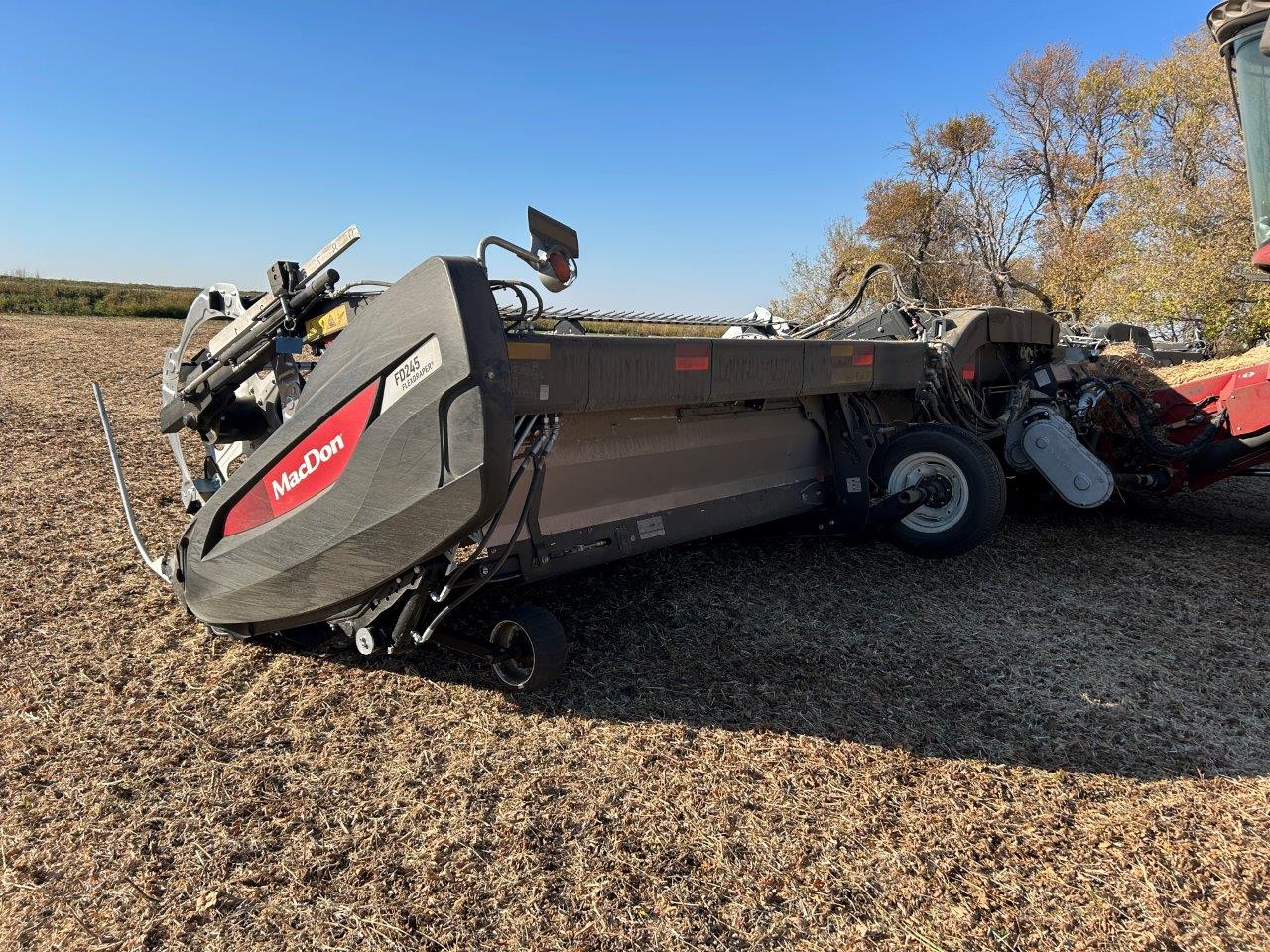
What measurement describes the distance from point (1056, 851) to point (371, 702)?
2.25m

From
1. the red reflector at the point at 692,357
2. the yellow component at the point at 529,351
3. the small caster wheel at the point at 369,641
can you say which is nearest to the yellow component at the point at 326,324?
the yellow component at the point at 529,351

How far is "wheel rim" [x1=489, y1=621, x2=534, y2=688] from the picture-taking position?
2.96 meters

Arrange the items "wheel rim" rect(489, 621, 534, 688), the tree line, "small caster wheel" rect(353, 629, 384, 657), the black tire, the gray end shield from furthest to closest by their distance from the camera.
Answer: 1. the tree line
2. the black tire
3. "wheel rim" rect(489, 621, 534, 688)
4. "small caster wheel" rect(353, 629, 384, 657)
5. the gray end shield

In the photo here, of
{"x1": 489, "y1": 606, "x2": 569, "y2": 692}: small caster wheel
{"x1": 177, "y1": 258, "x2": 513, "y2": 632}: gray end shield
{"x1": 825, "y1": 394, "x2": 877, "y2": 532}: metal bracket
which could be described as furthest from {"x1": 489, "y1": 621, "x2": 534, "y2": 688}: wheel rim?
{"x1": 825, "y1": 394, "x2": 877, "y2": 532}: metal bracket

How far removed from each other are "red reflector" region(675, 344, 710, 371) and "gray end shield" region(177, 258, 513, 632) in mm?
913

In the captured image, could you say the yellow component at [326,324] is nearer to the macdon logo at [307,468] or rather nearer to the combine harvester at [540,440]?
the combine harvester at [540,440]

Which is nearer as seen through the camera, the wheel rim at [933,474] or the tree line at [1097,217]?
the wheel rim at [933,474]

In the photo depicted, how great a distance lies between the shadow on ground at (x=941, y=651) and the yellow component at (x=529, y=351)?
127 centimetres

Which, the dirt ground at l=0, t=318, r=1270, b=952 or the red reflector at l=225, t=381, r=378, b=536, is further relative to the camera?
the red reflector at l=225, t=381, r=378, b=536

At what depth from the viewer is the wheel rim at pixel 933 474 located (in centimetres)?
434

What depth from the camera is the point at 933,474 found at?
4.37 metres

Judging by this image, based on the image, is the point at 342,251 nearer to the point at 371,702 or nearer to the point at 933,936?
the point at 371,702

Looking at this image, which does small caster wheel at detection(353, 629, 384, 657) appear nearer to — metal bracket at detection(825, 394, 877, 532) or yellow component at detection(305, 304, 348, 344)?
yellow component at detection(305, 304, 348, 344)

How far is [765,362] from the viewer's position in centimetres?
341
